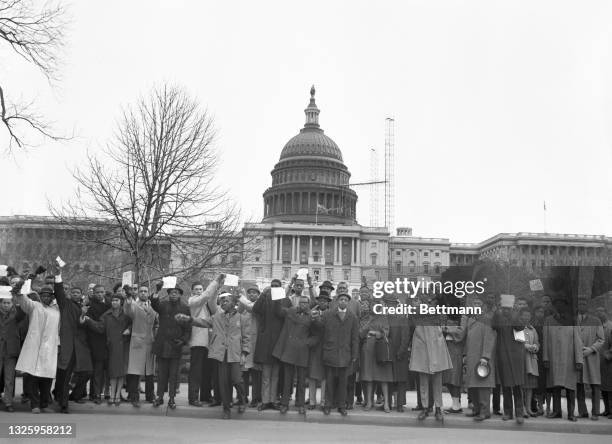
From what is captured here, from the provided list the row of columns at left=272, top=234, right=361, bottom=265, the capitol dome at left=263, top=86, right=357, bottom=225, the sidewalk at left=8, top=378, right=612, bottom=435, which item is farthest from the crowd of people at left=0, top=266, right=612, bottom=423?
the capitol dome at left=263, top=86, right=357, bottom=225

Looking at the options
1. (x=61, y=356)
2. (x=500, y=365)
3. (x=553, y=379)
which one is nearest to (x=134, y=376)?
(x=61, y=356)

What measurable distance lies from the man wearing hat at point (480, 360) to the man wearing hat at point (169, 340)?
494 cm

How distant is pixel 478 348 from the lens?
11766 millimetres

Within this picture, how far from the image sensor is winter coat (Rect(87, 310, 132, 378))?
1190 cm

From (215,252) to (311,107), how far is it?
108711 millimetres

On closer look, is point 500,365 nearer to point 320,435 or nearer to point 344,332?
point 344,332

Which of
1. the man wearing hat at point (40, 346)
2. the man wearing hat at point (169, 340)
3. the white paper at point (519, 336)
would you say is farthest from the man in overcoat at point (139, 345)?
the white paper at point (519, 336)

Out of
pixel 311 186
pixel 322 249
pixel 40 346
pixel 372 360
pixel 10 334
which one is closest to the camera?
pixel 40 346

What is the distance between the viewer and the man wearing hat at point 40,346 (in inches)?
432

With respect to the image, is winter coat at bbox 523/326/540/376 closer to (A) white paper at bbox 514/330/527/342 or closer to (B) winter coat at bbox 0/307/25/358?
(A) white paper at bbox 514/330/527/342

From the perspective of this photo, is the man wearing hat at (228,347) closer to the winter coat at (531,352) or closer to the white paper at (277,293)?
the white paper at (277,293)

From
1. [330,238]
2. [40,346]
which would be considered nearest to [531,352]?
[40,346]

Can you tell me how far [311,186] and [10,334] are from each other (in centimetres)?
10669

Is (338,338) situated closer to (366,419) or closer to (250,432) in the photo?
(366,419)
